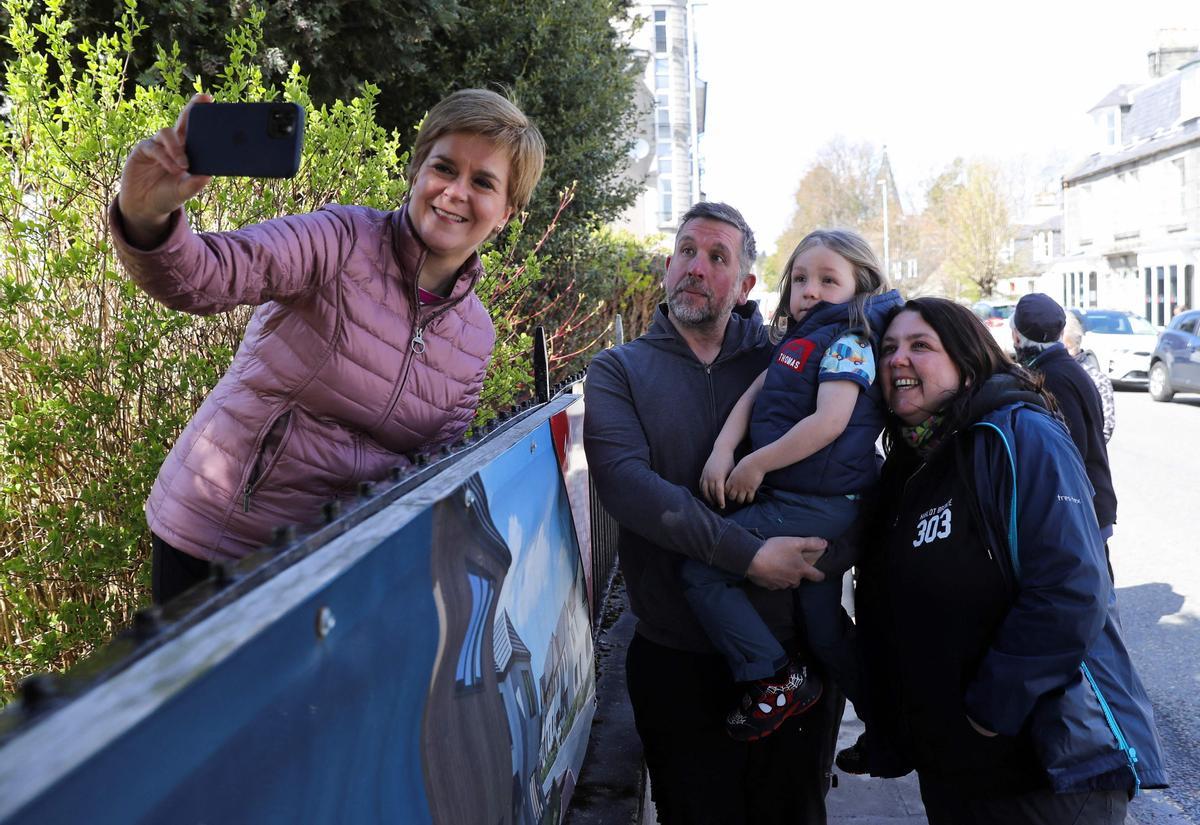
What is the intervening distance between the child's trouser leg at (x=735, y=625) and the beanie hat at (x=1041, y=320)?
3.37m

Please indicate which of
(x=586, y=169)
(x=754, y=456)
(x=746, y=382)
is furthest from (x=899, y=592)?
(x=586, y=169)

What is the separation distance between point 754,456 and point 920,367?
0.51 metres

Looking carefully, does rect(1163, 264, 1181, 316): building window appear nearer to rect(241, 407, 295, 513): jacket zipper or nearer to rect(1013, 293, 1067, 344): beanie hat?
rect(1013, 293, 1067, 344): beanie hat

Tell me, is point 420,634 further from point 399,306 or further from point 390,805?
point 399,306

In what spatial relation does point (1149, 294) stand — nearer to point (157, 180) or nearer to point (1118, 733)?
point (1118, 733)

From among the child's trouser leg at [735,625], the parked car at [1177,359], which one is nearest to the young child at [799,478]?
the child's trouser leg at [735,625]

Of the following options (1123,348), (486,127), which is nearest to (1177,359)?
(1123,348)

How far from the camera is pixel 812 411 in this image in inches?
118

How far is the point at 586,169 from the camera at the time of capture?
29.6 ft

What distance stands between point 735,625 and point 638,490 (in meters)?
0.47

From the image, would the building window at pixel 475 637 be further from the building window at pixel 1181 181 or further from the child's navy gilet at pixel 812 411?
the building window at pixel 1181 181

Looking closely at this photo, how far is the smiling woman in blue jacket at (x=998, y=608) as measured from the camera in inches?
93.6

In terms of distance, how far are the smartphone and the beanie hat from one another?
189 inches

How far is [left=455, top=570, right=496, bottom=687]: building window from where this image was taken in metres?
1.72
